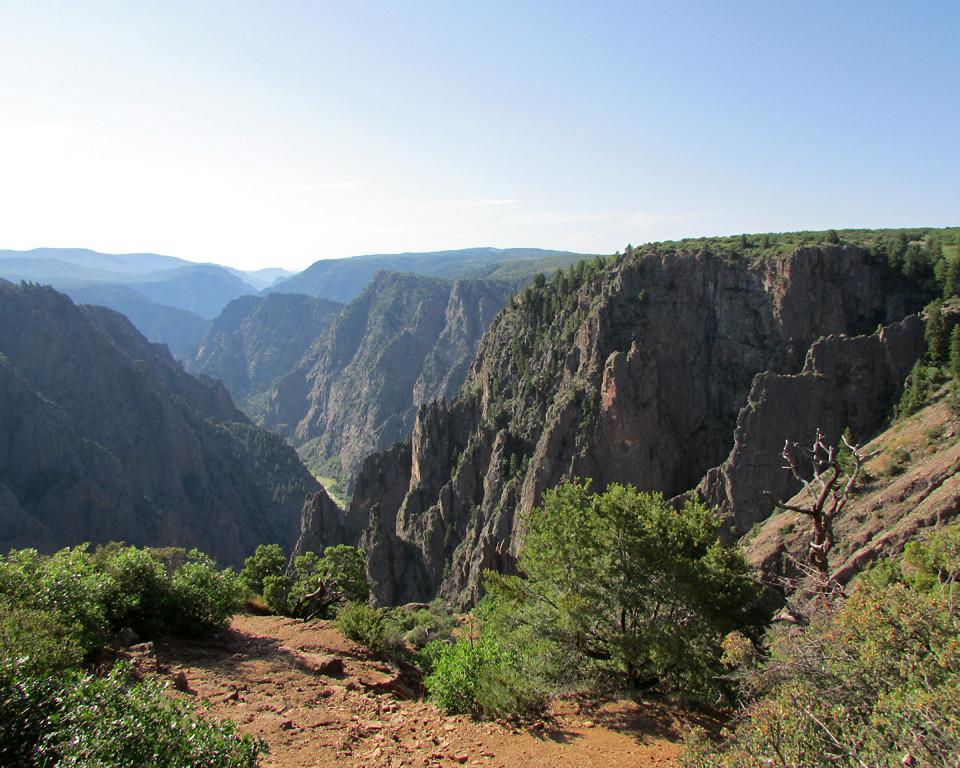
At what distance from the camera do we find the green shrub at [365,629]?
20.5 m

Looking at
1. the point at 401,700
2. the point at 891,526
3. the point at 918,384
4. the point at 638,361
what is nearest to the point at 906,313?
the point at 918,384

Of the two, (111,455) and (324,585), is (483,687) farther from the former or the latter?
(111,455)

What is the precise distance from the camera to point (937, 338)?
134 ft

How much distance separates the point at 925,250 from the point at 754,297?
14117mm

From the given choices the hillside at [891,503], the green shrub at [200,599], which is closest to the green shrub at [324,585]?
the green shrub at [200,599]

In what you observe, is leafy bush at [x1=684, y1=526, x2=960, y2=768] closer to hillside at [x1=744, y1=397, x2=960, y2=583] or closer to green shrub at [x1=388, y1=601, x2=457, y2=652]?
green shrub at [x1=388, y1=601, x2=457, y2=652]

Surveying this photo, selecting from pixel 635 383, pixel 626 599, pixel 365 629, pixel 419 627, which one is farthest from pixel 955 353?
pixel 365 629

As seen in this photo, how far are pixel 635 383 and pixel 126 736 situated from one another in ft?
164

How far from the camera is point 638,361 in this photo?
2147 inches

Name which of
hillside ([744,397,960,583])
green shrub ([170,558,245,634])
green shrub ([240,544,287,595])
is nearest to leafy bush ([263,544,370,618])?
green shrub ([240,544,287,595])

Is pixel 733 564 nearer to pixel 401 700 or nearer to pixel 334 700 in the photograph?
pixel 401 700

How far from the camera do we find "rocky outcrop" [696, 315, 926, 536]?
42500 millimetres

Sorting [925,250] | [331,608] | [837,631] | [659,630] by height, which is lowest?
[331,608]

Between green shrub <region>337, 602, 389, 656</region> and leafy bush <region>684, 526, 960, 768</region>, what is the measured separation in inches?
468
